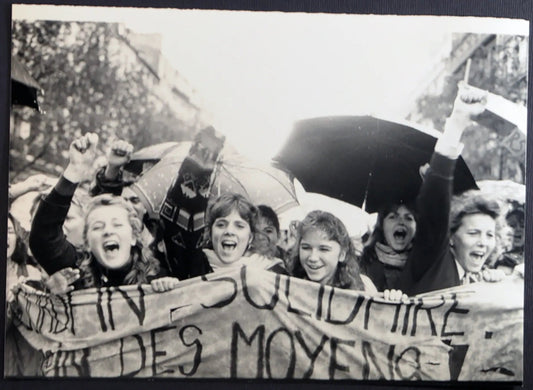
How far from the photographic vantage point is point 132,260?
63.3 inches

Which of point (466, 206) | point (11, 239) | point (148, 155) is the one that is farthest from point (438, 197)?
point (11, 239)

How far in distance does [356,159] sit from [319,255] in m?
0.23

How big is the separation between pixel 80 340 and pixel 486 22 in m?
1.17

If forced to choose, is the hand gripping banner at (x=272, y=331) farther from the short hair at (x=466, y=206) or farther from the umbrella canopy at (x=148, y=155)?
the umbrella canopy at (x=148, y=155)

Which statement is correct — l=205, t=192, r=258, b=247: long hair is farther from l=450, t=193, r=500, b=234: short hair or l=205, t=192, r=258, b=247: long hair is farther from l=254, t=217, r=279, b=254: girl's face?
l=450, t=193, r=500, b=234: short hair

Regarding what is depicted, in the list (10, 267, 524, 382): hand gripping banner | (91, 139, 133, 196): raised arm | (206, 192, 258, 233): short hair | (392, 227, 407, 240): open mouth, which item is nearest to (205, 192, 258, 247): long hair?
(206, 192, 258, 233): short hair

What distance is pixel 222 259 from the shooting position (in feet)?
5.31

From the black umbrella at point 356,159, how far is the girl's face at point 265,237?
122mm

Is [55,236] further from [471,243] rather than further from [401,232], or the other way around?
[471,243]

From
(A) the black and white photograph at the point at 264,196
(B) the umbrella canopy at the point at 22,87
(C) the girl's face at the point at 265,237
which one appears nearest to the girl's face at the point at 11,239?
(A) the black and white photograph at the point at 264,196

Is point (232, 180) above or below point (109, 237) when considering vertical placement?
above

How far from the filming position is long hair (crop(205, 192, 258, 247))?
1.62 metres

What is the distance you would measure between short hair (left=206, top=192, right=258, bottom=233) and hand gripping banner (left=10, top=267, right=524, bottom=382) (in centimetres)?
12

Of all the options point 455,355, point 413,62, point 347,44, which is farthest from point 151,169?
point 455,355
